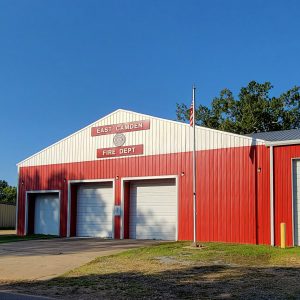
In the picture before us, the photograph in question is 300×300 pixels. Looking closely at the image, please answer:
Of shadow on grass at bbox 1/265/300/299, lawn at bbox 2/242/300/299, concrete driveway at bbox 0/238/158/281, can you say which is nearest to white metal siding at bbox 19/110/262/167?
concrete driveway at bbox 0/238/158/281

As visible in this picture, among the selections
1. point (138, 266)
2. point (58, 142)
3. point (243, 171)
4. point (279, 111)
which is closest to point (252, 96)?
point (279, 111)

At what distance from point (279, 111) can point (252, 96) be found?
290cm

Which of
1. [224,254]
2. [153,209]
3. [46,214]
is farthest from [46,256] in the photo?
[46,214]

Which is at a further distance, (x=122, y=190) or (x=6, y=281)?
(x=122, y=190)

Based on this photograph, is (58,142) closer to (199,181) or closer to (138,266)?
(199,181)

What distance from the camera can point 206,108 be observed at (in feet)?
A: 157

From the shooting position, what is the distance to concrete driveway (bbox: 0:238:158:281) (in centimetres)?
1280

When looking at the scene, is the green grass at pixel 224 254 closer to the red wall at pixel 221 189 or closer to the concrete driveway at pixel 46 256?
the concrete driveway at pixel 46 256

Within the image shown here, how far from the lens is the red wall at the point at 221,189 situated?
62.6 feet

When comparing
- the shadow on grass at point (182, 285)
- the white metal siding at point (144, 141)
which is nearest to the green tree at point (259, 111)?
the white metal siding at point (144, 141)

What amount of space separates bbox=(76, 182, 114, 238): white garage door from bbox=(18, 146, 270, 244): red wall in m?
0.91

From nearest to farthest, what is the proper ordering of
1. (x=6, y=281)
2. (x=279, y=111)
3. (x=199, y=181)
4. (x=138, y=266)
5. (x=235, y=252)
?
(x=6, y=281) < (x=138, y=266) < (x=235, y=252) < (x=199, y=181) < (x=279, y=111)

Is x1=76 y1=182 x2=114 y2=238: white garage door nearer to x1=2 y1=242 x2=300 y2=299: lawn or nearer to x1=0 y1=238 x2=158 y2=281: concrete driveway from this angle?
x1=0 y1=238 x2=158 y2=281: concrete driveway

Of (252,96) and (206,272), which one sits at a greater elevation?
(252,96)
